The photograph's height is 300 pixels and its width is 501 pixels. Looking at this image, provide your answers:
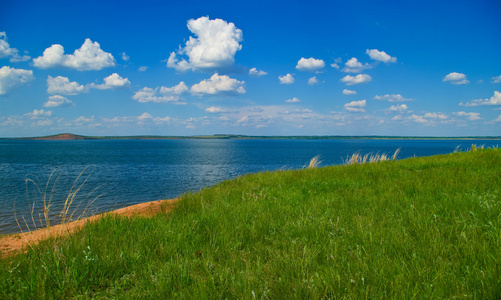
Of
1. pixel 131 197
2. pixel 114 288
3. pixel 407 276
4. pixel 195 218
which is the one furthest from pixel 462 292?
pixel 131 197

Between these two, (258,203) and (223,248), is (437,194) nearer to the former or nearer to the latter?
(258,203)

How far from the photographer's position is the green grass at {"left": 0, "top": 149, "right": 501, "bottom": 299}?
261 cm

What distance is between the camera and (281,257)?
3279mm

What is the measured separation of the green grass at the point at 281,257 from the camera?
261 centimetres

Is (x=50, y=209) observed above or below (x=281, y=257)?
below

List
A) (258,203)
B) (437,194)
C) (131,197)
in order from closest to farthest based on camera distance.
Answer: (437,194) → (258,203) → (131,197)

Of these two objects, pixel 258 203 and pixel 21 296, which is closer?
pixel 21 296

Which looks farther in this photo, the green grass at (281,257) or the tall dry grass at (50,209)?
the tall dry grass at (50,209)

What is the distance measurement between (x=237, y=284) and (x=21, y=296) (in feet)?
7.80

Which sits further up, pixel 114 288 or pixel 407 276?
pixel 407 276

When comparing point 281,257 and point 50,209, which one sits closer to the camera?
point 281,257

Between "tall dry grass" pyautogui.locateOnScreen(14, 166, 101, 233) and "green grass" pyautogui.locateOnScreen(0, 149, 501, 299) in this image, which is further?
"tall dry grass" pyautogui.locateOnScreen(14, 166, 101, 233)

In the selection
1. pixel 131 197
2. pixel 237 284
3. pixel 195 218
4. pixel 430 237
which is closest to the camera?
pixel 237 284

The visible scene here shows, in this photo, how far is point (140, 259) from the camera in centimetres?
365
